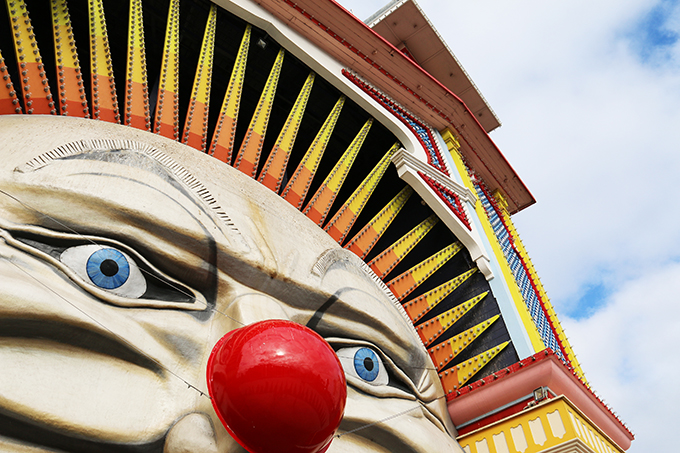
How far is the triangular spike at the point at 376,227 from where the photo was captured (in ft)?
15.8

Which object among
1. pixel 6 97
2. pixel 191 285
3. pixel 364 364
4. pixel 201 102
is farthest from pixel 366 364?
pixel 6 97

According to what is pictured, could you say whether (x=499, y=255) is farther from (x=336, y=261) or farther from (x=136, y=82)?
(x=136, y=82)

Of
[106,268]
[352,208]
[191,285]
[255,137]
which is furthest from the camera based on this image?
[352,208]

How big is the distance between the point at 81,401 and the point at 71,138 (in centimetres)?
163

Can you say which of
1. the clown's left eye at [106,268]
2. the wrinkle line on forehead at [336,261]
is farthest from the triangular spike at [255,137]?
the clown's left eye at [106,268]

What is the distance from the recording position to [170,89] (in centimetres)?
424

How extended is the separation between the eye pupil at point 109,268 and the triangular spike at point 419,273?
2737mm

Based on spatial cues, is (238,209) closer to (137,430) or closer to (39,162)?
(39,162)

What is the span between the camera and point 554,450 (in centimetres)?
359

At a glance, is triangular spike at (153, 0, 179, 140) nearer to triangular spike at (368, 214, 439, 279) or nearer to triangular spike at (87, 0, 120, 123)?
triangular spike at (87, 0, 120, 123)

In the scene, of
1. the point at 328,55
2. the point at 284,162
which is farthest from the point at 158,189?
the point at 328,55

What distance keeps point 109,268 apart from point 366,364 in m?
1.68

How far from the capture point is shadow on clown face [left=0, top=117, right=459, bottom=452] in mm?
2131

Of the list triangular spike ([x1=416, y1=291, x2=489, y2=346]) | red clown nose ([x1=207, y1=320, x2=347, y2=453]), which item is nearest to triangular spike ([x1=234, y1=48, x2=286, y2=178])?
triangular spike ([x1=416, y1=291, x2=489, y2=346])
